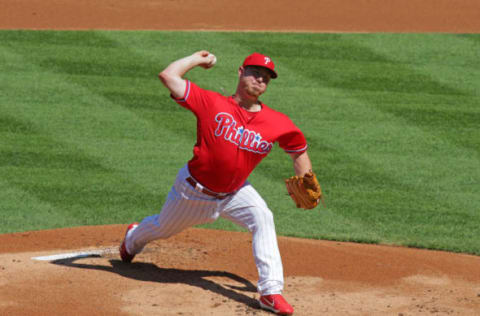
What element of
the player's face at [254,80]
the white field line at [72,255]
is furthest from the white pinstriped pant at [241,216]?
the white field line at [72,255]

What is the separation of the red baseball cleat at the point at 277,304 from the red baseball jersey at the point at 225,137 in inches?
32.5

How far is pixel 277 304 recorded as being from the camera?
5.86m

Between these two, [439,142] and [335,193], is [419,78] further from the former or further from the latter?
[335,193]

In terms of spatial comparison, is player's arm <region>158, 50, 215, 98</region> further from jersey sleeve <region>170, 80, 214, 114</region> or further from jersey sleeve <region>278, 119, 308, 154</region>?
jersey sleeve <region>278, 119, 308, 154</region>

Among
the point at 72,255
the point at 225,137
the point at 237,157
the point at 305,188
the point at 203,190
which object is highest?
the point at 225,137

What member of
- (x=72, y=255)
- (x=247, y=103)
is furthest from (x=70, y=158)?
(x=247, y=103)

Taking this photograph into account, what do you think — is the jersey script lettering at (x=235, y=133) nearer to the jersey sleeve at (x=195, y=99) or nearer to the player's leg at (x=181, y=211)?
the jersey sleeve at (x=195, y=99)

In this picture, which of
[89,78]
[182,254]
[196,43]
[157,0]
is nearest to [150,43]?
[196,43]

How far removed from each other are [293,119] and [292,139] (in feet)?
17.5

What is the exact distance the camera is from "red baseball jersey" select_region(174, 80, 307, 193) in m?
5.97

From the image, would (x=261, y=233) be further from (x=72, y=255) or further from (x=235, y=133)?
(x=72, y=255)

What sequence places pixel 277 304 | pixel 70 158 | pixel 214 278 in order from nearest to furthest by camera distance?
pixel 277 304 → pixel 214 278 → pixel 70 158

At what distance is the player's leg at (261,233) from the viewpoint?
597 centimetres

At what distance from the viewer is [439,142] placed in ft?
36.0
